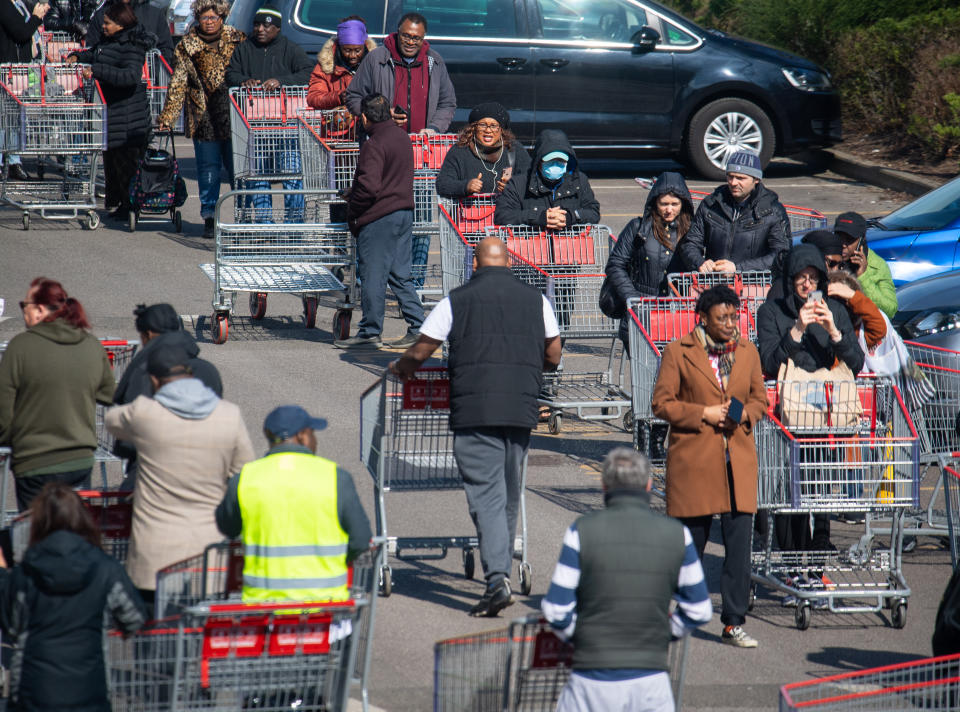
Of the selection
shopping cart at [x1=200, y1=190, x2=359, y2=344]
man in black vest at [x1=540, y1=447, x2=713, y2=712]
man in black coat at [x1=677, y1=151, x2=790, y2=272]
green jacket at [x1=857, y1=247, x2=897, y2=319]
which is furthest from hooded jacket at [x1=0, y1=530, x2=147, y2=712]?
shopping cart at [x1=200, y1=190, x2=359, y2=344]

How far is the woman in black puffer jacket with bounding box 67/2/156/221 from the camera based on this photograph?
14297 mm

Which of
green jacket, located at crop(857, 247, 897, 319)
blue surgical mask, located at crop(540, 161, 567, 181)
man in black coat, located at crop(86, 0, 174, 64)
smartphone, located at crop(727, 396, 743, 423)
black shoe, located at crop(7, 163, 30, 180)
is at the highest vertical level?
man in black coat, located at crop(86, 0, 174, 64)

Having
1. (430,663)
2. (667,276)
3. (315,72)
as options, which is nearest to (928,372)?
(667,276)

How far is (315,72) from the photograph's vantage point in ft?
43.3

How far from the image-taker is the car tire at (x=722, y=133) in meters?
17.1

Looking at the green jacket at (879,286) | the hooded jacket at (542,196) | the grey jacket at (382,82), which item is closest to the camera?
the green jacket at (879,286)

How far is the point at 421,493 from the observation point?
9273mm

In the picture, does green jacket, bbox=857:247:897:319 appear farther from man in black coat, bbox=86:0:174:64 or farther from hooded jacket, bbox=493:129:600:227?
man in black coat, bbox=86:0:174:64

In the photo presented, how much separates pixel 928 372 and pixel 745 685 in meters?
2.99

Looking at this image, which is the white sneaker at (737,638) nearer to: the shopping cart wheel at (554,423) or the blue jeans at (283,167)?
the shopping cart wheel at (554,423)

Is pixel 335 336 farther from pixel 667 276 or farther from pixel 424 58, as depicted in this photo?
pixel 667 276

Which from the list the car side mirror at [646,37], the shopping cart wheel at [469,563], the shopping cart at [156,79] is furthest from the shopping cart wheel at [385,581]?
the car side mirror at [646,37]

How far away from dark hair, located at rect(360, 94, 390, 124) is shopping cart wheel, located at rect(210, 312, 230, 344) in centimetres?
202

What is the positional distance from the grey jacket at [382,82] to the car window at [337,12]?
3382mm
